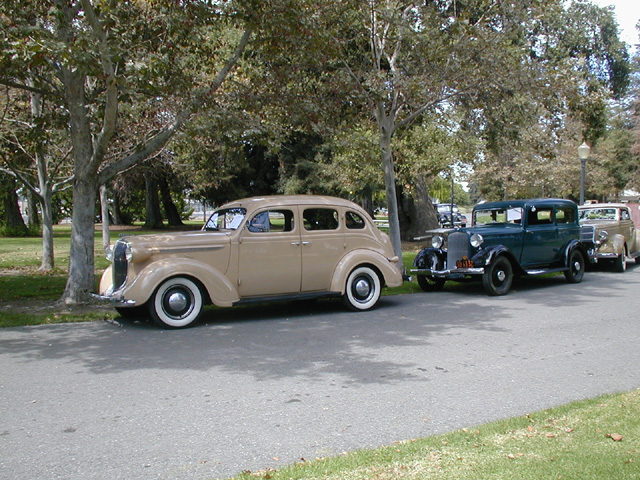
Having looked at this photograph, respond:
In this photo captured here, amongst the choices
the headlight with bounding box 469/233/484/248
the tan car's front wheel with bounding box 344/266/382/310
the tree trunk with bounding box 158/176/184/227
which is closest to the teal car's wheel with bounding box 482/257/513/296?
the headlight with bounding box 469/233/484/248

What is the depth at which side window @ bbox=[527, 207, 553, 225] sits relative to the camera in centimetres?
1340

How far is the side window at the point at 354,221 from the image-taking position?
35.2ft

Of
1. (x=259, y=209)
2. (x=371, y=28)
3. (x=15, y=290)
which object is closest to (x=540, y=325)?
(x=259, y=209)

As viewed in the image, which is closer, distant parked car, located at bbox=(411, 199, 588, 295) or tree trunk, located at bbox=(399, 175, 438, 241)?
distant parked car, located at bbox=(411, 199, 588, 295)

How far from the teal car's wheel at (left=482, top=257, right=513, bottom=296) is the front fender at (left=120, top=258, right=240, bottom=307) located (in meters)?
5.27

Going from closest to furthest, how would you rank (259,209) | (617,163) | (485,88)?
(259,209), (485,88), (617,163)

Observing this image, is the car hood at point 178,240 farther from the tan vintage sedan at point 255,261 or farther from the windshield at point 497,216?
the windshield at point 497,216

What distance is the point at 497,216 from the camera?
13719mm

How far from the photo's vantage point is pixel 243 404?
5477 millimetres

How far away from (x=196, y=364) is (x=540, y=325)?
5.17 m

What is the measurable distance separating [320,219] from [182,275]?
263 centimetres

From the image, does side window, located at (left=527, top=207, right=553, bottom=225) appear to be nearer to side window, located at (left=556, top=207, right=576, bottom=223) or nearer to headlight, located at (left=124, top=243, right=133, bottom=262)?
side window, located at (left=556, top=207, right=576, bottom=223)

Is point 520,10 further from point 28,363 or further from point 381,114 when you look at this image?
point 28,363

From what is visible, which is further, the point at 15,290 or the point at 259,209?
the point at 15,290
